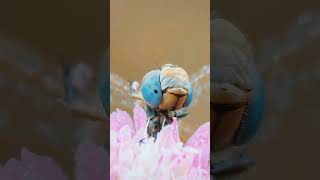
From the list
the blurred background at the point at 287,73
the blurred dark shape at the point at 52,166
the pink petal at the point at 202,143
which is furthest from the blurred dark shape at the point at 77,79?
the blurred background at the point at 287,73

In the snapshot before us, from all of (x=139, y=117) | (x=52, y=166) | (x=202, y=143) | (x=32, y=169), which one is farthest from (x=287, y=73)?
(x=32, y=169)

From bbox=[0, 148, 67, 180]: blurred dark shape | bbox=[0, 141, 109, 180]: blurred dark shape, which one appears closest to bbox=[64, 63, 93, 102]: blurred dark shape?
bbox=[0, 141, 109, 180]: blurred dark shape

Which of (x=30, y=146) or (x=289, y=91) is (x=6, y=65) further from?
(x=289, y=91)

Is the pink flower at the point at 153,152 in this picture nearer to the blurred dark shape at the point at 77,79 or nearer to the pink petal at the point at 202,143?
the pink petal at the point at 202,143

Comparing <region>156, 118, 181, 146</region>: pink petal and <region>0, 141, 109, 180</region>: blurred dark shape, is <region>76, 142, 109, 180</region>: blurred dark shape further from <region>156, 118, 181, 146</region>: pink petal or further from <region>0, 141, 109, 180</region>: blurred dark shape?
<region>156, 118, 181, 146</region>: pink petal

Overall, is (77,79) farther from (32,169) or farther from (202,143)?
(202,143)

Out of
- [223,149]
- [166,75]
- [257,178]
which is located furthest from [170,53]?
[257,178]
